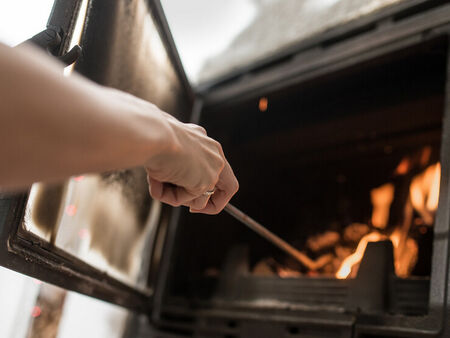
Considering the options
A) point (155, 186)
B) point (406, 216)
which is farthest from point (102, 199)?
point (406, 216)

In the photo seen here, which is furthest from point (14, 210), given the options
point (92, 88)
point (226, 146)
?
point (226, 146)

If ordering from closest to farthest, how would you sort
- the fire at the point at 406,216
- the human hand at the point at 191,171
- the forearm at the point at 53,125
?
the forearm at the point at 53,125
the human hand at the point at 191,171
the fire at the point at 406,216

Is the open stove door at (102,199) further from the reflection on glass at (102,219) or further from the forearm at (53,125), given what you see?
the forearm at (53,125)

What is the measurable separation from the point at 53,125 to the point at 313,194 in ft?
3.85

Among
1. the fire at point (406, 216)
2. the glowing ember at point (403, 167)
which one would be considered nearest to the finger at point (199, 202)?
the fire at point (406, 216)

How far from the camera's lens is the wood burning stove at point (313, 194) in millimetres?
862

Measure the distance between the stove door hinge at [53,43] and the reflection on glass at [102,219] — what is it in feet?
0.65

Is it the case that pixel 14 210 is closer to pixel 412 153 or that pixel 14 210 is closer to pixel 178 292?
pixel 178 292

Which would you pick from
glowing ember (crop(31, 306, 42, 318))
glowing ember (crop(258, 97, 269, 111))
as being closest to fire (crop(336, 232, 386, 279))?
glowing ember (crop(258, 97, 269, 111))

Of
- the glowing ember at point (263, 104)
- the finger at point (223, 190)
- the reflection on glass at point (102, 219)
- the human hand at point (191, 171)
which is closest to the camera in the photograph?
the human hand at point (191, 171)

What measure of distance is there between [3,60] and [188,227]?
3.01 feet

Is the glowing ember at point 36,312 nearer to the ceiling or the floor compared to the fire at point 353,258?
nearer to the floor

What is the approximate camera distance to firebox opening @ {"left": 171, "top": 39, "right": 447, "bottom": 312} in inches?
46.6

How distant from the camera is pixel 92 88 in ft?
1.55
